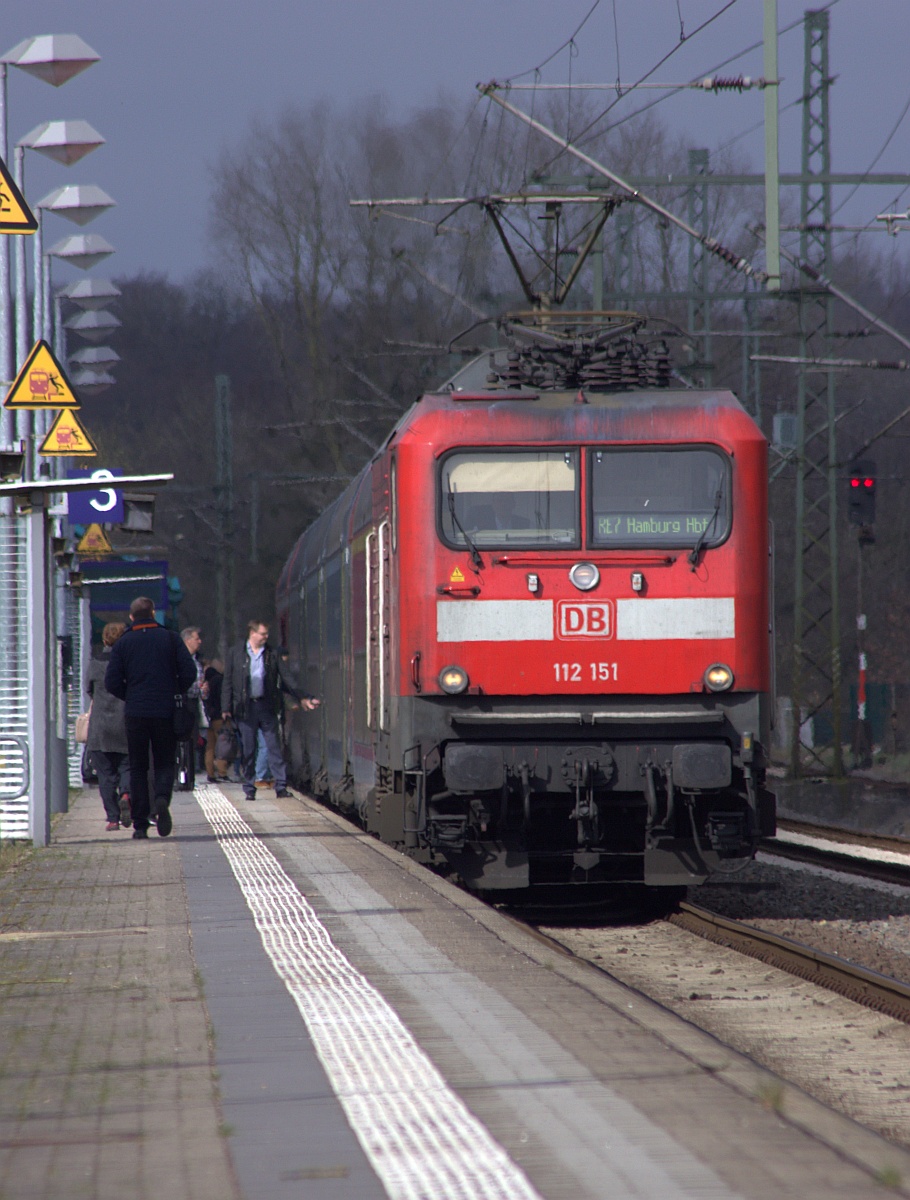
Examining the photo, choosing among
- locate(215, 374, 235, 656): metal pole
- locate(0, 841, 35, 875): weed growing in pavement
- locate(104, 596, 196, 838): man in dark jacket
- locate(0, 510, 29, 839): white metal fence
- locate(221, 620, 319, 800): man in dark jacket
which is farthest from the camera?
locate(215, 374, 235, 656): metal pole

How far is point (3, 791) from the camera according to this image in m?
13.4

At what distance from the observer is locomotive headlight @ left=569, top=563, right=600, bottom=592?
1016 centimetres

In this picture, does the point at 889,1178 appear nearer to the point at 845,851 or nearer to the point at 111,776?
the point at 111,776

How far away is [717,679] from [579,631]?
2.68 feet

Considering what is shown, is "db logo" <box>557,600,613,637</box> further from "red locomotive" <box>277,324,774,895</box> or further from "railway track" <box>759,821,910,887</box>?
"railway track" <box>759,821,910,887</box>

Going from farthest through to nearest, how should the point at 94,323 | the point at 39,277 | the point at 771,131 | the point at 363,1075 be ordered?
1. the point at 94,323
2. the point at 39,277
3. the point at 771,131
4. the point at 363,1075

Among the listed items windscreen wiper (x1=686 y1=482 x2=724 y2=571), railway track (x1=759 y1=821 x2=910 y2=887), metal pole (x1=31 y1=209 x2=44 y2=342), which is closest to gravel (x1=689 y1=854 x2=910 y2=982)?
railway track (x1=759 y1=821 x2=910 y2=887)

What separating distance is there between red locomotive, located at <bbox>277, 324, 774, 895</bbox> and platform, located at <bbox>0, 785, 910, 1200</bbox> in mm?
1513

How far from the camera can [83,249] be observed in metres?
23.5

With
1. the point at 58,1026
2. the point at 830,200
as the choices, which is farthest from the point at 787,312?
the point at 58,1026

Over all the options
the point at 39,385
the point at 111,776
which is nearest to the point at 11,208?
the point at 39,385

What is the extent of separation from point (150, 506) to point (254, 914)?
10.2 metres

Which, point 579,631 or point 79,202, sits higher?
point 79,202

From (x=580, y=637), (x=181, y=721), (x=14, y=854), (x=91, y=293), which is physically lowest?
(x=14, y=854)
